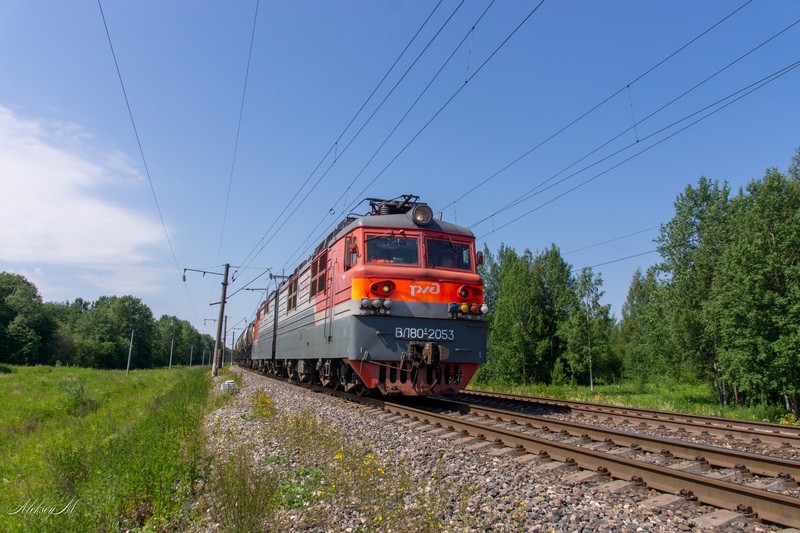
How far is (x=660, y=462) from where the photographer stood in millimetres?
6191

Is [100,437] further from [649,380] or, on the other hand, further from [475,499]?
[649,380]

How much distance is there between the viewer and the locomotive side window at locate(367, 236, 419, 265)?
36.1 ft

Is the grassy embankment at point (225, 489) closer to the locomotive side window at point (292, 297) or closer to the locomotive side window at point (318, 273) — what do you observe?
the locomotive side window at point (318, 273)

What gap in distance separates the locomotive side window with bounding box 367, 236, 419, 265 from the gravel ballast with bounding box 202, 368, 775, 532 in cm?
409

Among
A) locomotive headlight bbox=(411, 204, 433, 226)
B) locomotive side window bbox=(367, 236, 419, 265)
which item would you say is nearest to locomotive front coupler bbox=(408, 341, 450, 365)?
locomotive side window bbox=(367, 236, 419, 265)

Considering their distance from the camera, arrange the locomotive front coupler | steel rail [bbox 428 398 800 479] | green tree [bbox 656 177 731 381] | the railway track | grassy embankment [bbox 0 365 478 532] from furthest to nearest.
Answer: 1. green tree [bbox 656 177 731 381]
2. the locomotive front coupler
3. steel rail [bbox 428 398 800 479]
4. grassy embankment [bbox 0 365 478 532]
5. the railway track

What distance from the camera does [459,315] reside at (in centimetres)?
1102

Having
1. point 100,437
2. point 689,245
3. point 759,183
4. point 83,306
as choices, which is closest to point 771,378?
point 689,245

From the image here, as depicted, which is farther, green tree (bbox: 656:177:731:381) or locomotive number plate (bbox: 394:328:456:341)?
green tree (bbox: 656:177:731:381)

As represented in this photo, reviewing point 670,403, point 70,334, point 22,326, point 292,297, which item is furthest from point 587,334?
point 70,334

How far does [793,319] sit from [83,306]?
17457 centimetres

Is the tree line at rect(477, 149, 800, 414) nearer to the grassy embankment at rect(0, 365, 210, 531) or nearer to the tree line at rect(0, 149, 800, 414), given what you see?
the tree line at rect(0, 149, 800, 414)

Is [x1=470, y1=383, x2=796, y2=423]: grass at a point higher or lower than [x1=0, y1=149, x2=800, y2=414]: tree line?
lower

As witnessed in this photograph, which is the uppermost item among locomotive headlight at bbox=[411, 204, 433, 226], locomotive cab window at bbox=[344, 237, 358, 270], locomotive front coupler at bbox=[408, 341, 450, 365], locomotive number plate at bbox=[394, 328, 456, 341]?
locomotive headlight at bbox=[411, 204, 433, 226]
